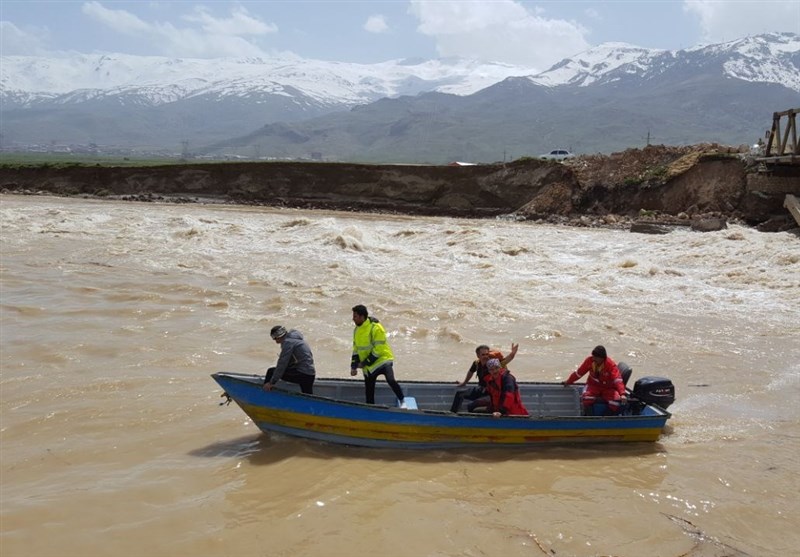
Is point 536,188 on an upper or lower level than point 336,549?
upper

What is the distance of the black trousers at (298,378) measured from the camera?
9.34 meters

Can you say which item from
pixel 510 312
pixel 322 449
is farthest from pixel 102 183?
pixel 322 449

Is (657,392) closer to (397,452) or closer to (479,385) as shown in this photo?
(479,385)

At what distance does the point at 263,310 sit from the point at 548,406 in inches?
363

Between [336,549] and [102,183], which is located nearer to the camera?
[336,549]

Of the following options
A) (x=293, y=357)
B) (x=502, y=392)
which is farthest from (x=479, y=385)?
(x=293, y=357)

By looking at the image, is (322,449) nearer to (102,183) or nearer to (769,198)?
(769,198)

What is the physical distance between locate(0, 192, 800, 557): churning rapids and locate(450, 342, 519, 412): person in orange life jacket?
81cm

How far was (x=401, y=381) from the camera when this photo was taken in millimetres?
10695

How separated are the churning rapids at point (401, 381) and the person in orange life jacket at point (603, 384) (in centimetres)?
71

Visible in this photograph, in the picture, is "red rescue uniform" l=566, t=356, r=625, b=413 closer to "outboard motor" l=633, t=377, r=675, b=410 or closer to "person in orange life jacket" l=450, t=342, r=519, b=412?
"outboard motor" l=633, t=377, r=675, b=410

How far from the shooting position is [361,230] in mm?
29219

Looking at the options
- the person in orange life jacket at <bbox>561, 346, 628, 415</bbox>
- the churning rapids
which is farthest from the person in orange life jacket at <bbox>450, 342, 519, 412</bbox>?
the person in orange life jacket at <bbox>561, 346, 628, 415</bbox>

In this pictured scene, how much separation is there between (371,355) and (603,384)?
3544 millimetres
